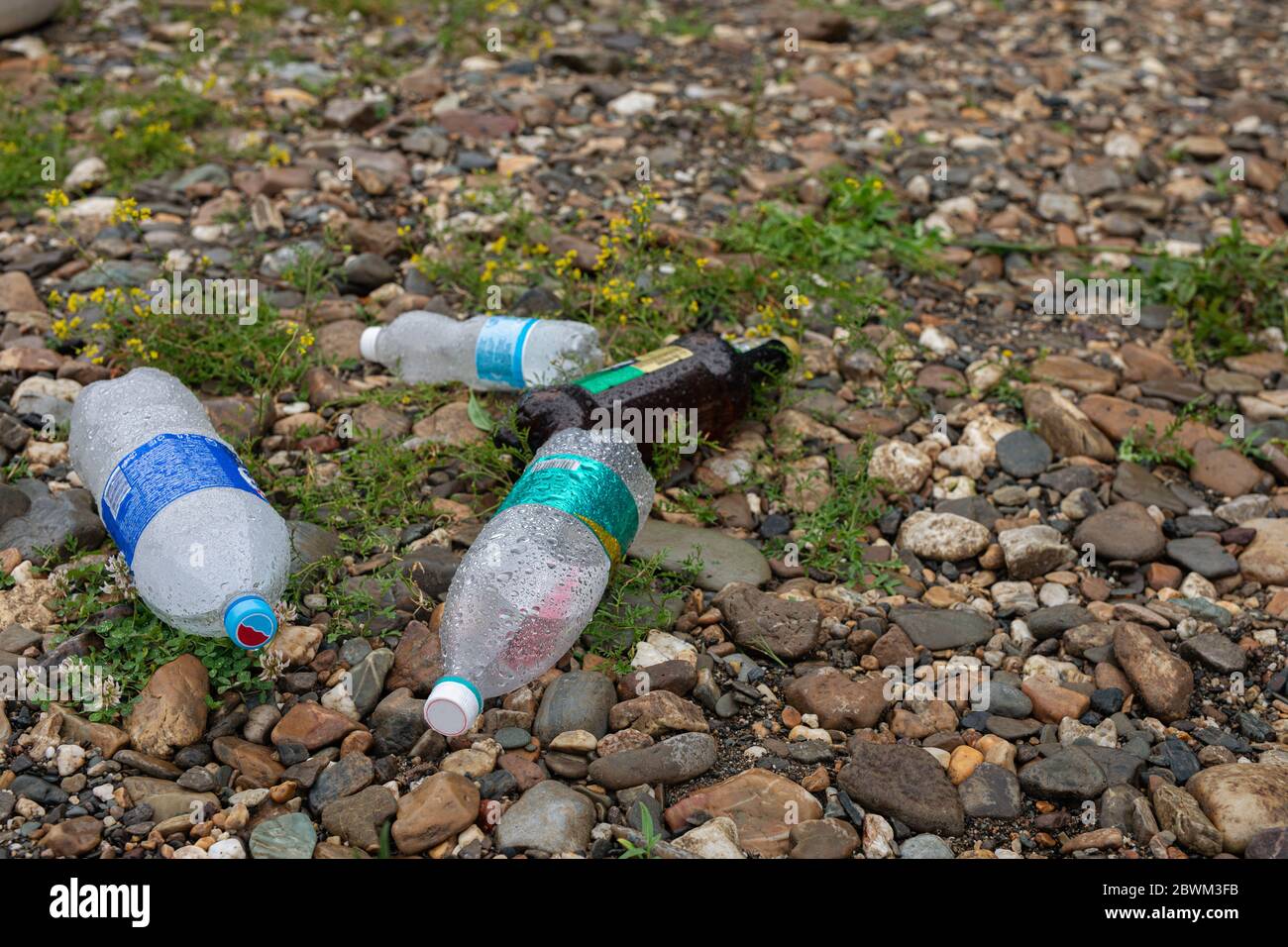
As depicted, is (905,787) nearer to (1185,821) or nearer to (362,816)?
(1185,821)

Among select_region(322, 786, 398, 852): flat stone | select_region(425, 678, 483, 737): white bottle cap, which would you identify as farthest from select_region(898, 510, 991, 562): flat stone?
select_region(322, 786, 398, 852): flat stone

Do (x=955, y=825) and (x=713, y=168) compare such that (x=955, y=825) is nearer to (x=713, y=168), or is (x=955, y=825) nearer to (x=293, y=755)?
(x=293, y=755)

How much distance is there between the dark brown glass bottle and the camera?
3.39 meters

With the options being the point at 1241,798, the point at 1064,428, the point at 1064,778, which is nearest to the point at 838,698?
the point at 1064,778

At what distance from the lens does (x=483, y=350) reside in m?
3.79

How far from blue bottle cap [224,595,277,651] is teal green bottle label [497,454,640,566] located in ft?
2.14

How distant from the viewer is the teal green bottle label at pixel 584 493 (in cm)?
297

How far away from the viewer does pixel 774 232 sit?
4.63 m

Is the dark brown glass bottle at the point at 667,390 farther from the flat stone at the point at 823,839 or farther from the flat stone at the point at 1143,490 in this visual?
the flat stone at the point at 823,839

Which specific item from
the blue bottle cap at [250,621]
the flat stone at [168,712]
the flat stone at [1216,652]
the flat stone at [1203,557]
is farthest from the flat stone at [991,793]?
the flat stone at [168,712]

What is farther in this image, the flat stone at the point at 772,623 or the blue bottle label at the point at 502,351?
the blue bottle label at the point at 502,351

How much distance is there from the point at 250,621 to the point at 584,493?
868 millimetres

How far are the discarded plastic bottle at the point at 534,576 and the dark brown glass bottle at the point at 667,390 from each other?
10.1 inches

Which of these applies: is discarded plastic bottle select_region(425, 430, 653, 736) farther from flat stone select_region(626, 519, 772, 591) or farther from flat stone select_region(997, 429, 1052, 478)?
flat stone select_region(997, 429, 1052, 478)
